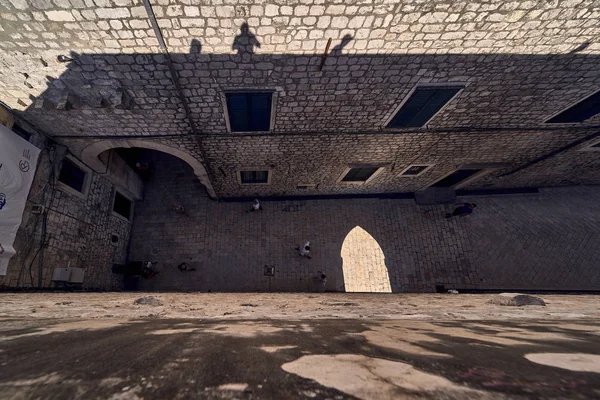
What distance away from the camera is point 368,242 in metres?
9.66

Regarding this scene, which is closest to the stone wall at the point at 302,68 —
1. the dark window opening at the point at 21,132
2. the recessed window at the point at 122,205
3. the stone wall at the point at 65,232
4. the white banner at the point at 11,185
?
the dark window opening at the point at 21,132

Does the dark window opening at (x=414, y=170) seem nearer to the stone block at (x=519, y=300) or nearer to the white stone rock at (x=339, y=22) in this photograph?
the stone block at (x=519, y=300)

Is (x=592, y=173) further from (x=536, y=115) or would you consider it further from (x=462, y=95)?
(x=462, y=95)

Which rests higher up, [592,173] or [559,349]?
[592,173]

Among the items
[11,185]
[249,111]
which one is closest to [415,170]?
[249,111]

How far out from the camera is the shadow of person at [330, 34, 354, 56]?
4074 mm

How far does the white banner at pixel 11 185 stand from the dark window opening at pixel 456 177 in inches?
497

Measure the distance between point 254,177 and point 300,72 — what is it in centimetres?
471

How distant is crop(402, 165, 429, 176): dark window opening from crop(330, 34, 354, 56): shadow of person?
17.0ft

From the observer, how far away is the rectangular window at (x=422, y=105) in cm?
507

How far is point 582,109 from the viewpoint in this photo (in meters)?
5.86

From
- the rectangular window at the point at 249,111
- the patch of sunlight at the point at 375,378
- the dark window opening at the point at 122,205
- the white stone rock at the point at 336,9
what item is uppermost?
the white stone rock at the point at 336,9

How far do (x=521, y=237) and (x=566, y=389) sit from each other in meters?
11.8

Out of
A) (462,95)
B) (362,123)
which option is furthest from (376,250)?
(462,95)
